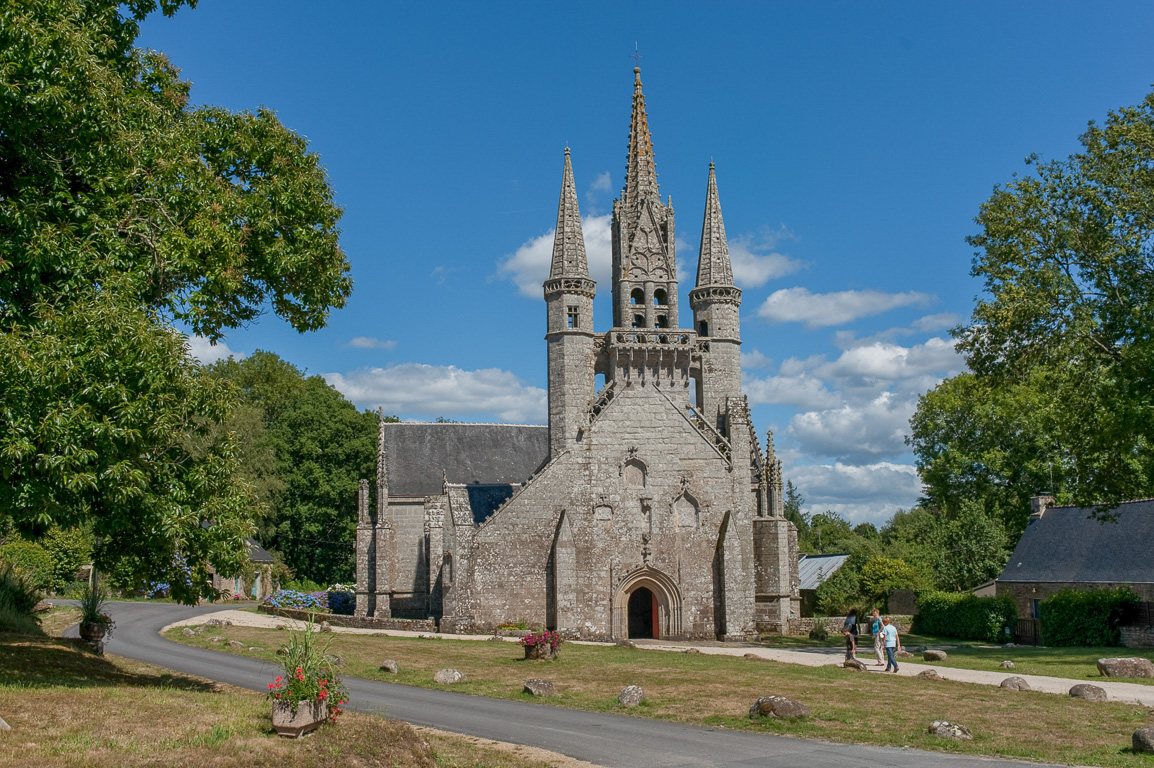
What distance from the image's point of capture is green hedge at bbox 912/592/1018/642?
32.8m

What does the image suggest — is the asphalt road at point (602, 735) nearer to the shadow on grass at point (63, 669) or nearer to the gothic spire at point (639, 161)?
the shadow on grass at point (63, 669)

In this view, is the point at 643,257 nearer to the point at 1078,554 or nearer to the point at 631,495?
the point at 631,495

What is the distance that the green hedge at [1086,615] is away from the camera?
2867 cm

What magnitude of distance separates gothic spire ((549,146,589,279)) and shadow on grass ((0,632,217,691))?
21238 mm

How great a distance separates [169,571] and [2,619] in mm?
8789

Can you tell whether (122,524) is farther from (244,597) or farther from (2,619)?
(244,597)

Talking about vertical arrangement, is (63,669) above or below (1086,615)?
above

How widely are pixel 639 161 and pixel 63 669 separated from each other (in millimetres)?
28627

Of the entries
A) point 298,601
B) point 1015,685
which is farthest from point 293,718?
point 298,601

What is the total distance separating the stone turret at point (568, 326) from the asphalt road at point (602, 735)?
54.3 feet

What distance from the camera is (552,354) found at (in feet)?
111

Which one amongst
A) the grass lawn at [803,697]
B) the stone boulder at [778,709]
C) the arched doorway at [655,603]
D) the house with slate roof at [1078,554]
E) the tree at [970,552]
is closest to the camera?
the grass lawn at [803,697]

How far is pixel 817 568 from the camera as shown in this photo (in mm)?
49656

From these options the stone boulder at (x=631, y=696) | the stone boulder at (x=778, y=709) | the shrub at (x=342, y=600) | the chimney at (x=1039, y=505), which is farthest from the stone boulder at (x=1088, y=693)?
the shrub at (x=342, y=600)
